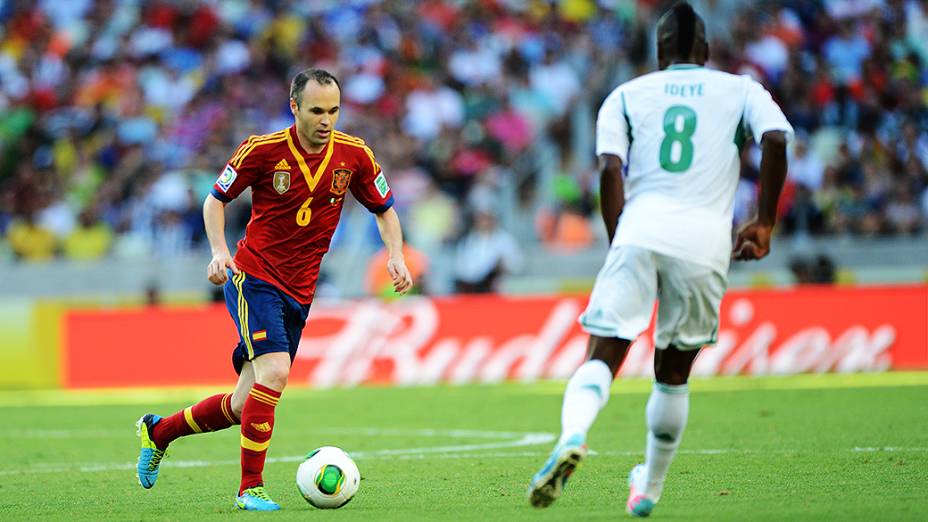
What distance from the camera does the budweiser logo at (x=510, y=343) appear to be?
17219 millimetres

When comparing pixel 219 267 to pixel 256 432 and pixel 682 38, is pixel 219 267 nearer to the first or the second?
pixel 256 432

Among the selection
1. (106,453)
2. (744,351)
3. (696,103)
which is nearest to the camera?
(696,103)

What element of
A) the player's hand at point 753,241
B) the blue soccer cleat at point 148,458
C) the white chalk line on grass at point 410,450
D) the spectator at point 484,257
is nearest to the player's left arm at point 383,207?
the blue soccer cleat at point 148,458

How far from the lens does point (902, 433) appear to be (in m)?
10.1

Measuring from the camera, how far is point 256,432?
7.16 m

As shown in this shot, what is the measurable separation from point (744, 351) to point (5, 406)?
336 inches

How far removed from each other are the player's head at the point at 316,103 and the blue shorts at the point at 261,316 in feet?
2.66

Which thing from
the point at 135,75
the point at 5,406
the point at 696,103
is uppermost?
the point at 696,103

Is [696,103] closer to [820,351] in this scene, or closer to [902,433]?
[902,433]

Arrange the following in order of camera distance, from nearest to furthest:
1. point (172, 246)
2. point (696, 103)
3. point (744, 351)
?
point (696, 103) < point (744, 351) < point (172, 246)

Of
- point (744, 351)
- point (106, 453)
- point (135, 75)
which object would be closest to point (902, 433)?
point (106, 453)

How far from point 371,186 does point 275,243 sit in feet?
2.11

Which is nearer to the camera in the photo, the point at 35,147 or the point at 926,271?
the point at 926,271

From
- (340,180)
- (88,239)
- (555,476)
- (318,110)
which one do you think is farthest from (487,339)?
(555,476)
